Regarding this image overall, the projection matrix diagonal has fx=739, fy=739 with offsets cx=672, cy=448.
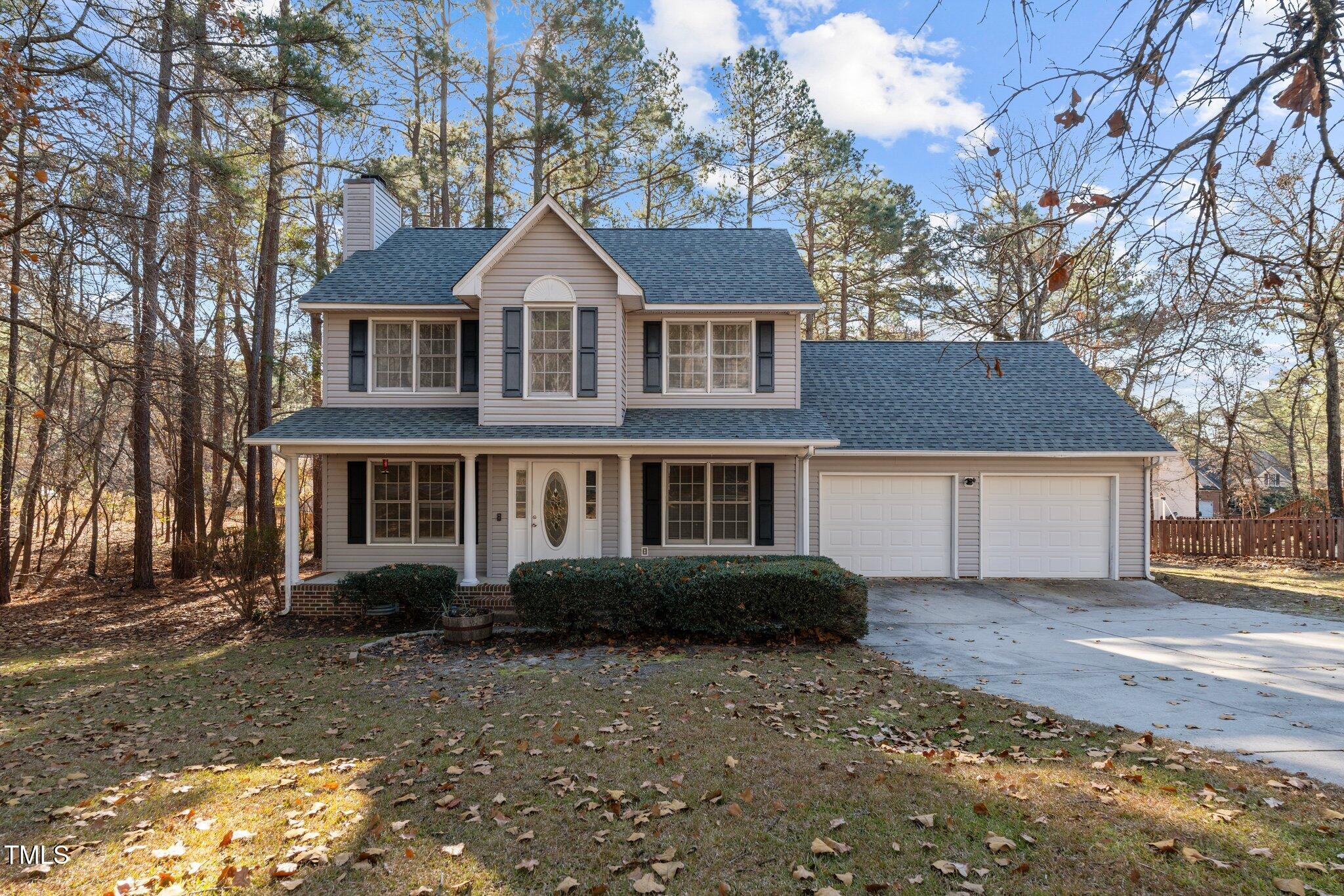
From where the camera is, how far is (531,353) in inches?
491

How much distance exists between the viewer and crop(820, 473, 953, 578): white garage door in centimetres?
1418

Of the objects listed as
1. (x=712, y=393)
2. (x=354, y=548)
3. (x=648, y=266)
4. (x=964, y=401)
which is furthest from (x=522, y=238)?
(x=964, y=401)

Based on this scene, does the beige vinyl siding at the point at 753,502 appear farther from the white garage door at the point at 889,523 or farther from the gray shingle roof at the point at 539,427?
the white garage door at the point at 889,523

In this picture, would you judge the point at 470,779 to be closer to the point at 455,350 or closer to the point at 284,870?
the point at 284,870

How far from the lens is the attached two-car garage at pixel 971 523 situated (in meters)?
14.1

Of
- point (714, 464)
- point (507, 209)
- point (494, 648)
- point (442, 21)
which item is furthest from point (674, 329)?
point (442, 21)

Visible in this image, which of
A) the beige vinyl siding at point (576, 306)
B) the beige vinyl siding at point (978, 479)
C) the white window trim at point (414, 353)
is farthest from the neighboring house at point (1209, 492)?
the white window trim at point (414, 353)

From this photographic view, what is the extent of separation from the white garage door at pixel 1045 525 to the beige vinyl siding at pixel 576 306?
298 inches

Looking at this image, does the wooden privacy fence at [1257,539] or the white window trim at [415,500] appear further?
the wooden privacy fence at [1257,539]

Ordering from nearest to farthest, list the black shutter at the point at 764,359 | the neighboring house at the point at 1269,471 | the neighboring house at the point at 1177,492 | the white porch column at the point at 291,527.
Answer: the white porch column at the point at 291,527 → the black shutter at the point at 764,359 → the neighboring house at the point at 1269,471 → the neighboring house at the point at 1177,492

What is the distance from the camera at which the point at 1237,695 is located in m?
6.63

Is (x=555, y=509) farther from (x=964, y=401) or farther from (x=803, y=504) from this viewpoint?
(x=964, y=401)

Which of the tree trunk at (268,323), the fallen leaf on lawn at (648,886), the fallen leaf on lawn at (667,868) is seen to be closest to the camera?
the fallen leaf on lawn at (648,886)

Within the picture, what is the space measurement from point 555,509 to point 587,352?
290cm
